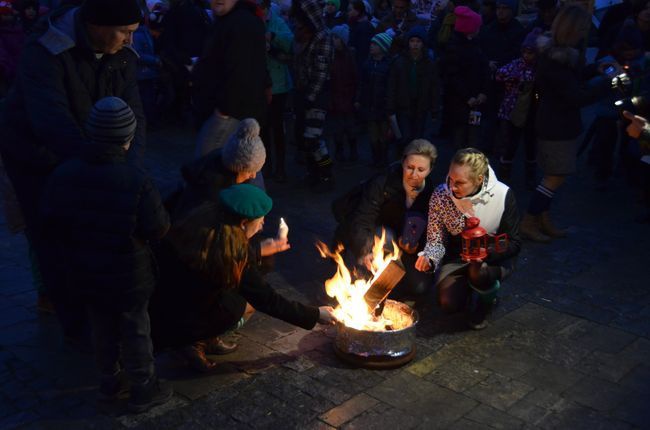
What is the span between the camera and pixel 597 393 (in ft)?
14.6

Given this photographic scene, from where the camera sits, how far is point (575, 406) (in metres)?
4.30

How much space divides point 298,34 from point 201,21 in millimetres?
3339

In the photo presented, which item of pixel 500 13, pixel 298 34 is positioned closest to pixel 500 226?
pixel 298 34

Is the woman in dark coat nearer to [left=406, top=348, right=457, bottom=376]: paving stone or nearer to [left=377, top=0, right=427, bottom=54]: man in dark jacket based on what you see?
[left=406, top=348, right=457, bottom=376]: paving stone

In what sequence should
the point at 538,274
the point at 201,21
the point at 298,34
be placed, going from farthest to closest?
the point at 201,21
the point at 298,34
the point at 538,274

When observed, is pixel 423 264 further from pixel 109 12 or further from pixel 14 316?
pixel 14 316

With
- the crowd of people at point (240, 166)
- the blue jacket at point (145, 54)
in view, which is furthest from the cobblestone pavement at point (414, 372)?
the blue jacket at point (145, 54)

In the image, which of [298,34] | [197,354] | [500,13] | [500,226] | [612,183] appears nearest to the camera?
[197,354]

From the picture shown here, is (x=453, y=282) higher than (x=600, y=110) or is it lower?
lower

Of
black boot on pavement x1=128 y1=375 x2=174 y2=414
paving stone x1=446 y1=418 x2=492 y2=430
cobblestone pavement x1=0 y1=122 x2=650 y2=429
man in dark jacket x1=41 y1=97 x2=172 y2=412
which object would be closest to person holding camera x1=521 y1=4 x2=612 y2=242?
cobblestone pavement x1=0 y1=122 x2=650 y2=429

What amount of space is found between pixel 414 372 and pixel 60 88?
2795 millimetres

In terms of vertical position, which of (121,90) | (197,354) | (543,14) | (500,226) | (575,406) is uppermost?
(543,14)

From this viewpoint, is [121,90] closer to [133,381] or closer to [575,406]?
[133,381]

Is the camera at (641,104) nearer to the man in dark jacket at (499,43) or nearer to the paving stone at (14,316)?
the man in dark jacket at (499,43)
